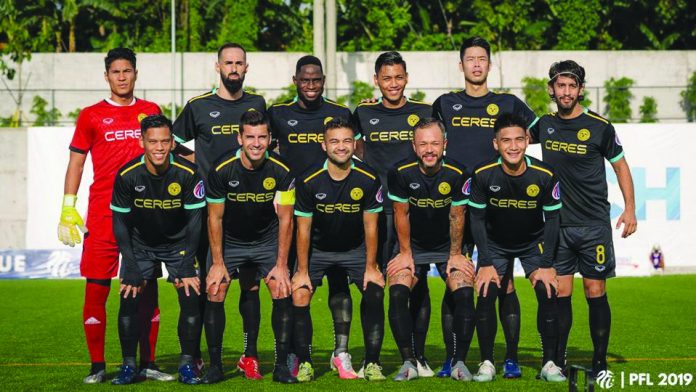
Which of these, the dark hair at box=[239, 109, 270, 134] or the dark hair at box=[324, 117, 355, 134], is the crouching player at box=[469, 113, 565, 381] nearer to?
the dark hair at box=[324, 117, 355, 134]

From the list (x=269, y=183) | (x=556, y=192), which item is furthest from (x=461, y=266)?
(x=269, y=183)

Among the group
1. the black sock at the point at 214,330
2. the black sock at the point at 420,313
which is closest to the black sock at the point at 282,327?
the black sock at the point at 214,330

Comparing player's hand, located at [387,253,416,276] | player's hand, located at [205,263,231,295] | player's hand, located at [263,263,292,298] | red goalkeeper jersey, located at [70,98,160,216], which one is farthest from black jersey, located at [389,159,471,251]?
red goalkeeper jersey, located at [70,98,160,216]

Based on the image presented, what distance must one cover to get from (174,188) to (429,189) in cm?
207

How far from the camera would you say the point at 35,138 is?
2003 cm

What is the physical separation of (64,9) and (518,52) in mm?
13324

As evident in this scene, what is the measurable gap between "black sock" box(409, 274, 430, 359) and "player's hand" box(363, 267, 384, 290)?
0.42 m

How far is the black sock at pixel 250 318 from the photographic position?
8859 millimetres

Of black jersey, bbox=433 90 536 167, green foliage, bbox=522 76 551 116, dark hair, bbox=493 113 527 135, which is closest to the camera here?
dark hair, bbox=493 113 527 135

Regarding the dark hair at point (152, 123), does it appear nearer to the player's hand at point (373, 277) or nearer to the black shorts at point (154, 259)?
the black shorts at point (154, 259)

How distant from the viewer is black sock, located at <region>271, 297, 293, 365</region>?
852 centimetres

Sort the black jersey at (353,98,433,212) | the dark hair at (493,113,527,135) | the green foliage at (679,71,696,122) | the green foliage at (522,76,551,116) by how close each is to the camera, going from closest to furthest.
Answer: the dark hair at (493,113,527,135) → the black jersey at (353,98,433,212) → the green foliage at (522,76,551,116) → the green foliage at (679,71,696,122)

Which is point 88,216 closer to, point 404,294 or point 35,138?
point 404,294

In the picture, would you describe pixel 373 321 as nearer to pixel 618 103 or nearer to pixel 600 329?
pixel 600 329
